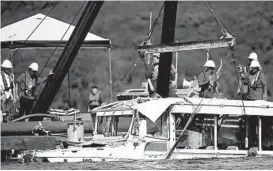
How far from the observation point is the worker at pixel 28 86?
60.4 feet

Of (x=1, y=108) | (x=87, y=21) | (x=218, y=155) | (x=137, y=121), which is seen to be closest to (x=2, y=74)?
(x=1, y=108)

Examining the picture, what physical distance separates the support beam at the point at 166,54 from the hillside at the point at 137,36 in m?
11.8

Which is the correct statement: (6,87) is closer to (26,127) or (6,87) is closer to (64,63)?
(64,63)

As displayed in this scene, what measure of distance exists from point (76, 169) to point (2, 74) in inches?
177

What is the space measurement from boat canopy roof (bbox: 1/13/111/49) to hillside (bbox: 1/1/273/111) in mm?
5209

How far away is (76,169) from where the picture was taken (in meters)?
13.9

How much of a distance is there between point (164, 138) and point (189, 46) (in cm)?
213

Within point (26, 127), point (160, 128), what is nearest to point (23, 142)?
point (26, 127)

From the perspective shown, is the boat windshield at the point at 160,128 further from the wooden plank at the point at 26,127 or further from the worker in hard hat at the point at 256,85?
the worker in hard hat at the point at 256,85

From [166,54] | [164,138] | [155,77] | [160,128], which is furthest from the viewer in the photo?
[155,77]

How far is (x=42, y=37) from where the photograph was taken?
2377cm

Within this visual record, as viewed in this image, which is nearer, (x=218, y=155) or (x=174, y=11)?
(x=218, y=155)

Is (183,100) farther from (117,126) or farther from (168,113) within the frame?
(117,126)

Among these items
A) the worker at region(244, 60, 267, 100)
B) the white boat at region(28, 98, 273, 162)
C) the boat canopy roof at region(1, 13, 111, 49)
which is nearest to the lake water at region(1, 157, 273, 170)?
the white boat at region(28, 98, 273, 162)
